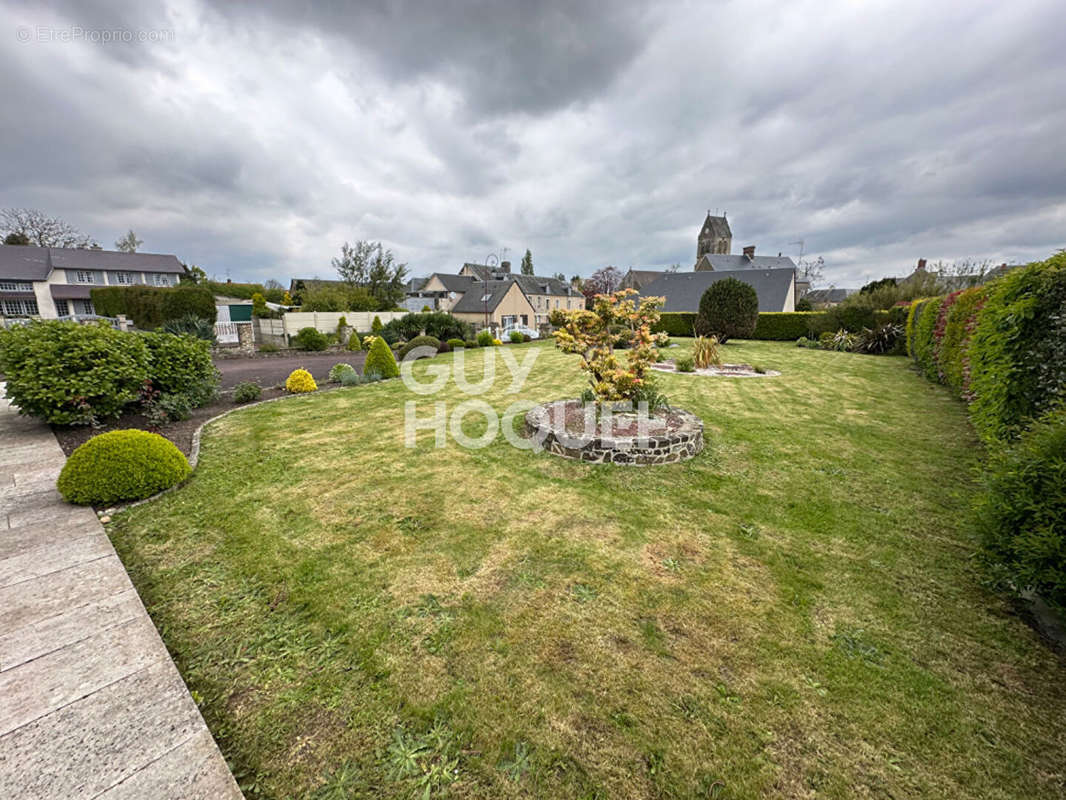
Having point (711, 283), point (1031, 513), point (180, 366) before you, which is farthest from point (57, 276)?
point (1031, 513)

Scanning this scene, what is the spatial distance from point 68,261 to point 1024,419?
62274 mm

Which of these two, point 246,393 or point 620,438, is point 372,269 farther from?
point 620,438

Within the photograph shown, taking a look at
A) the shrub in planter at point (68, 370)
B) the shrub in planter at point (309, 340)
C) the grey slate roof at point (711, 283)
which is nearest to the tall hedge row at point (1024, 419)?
the shrub in planter at point (68, 370)

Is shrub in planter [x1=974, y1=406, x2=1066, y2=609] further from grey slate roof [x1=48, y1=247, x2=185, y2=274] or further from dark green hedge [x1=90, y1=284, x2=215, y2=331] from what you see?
grey slate roof [x1=48, y1=247, x2=185, y2=274]

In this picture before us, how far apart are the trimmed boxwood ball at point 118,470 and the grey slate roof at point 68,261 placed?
52.3 metres

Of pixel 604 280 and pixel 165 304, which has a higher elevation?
pixel 604 280

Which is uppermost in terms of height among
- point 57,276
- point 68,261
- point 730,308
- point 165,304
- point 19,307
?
point 68,261

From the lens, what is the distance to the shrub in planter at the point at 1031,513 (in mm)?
2428

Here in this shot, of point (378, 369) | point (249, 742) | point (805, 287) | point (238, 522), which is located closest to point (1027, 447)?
point (249, 742)

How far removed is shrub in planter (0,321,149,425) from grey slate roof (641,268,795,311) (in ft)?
85.0

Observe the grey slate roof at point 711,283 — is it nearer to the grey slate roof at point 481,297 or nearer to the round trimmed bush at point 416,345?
the grey slate roof at point 481,297

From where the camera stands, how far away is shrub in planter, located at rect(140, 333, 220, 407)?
7.55 m

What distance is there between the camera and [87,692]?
2191mm

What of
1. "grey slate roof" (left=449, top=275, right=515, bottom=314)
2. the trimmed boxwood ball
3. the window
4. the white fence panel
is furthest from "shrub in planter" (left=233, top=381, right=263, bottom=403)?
the window
